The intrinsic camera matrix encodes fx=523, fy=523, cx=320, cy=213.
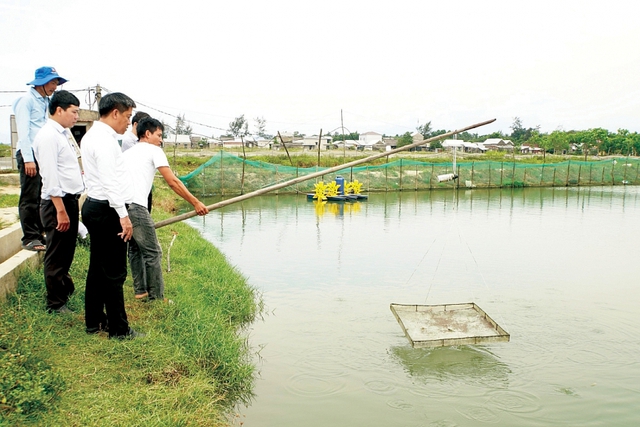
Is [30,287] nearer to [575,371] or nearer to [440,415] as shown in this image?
[440,415]

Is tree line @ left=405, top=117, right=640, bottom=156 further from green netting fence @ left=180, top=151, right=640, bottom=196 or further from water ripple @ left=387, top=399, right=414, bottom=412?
water ripple @ left=387, top=399, right=414, bottom=412

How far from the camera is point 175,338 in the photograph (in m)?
4.23

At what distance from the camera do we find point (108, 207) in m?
3.66

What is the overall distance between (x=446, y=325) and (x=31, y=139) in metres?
4.41

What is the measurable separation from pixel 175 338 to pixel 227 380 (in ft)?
1.78

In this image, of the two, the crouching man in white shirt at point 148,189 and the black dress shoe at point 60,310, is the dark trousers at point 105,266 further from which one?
the crouching man in white shirt at point 148,189

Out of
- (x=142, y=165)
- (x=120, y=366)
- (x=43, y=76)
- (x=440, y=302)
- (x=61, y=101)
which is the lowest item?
(x=440, y=302)

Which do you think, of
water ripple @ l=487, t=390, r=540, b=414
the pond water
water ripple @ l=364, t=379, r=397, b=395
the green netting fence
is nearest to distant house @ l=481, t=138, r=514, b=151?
the green netting fence

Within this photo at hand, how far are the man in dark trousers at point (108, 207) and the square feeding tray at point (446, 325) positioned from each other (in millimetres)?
2689

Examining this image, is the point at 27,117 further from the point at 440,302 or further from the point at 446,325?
the point at 440,302

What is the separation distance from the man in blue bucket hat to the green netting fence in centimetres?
1498

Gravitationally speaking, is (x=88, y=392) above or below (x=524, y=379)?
above

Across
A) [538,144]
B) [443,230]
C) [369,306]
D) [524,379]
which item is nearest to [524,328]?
[524,379]

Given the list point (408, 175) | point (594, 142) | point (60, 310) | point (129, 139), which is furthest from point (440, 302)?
point (594, 142)
